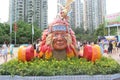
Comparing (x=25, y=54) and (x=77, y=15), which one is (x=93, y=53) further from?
(x=77, y=15)

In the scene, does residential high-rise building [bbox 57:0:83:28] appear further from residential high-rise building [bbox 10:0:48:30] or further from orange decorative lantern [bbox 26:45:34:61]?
orange decorative lantern [bbox 26:45:34:61]

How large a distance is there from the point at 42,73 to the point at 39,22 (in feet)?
175

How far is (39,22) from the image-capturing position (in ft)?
199

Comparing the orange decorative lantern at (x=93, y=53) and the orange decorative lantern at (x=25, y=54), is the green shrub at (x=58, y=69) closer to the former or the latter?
the orange decorative lantern at (x=93, y=53)

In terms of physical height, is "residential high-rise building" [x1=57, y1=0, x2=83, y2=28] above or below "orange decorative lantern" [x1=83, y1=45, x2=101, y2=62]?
above

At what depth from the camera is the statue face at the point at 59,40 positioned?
9.52 meters

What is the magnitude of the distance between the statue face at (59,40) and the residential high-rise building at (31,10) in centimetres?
4253

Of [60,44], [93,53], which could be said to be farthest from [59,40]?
[93,53]

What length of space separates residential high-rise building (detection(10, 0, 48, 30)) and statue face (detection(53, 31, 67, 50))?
42526mm

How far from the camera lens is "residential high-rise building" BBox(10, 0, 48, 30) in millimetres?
54344

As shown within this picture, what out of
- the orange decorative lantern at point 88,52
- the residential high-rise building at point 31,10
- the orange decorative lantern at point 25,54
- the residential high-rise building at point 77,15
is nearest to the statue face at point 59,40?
the orange decorative lantern at point 88,52

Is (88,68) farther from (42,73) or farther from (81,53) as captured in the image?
(81,53)

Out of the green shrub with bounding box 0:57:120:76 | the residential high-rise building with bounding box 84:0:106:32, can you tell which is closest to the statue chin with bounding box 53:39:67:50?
the green shrub with bounding box 0:57:120:76

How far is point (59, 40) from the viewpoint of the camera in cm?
950
